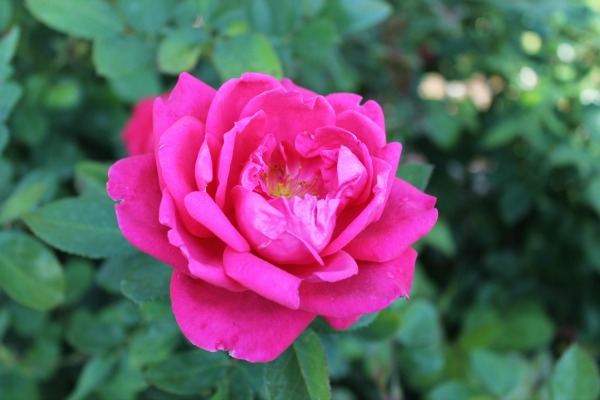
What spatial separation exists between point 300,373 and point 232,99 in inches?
13.7

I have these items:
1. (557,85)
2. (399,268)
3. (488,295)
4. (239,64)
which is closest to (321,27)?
(239,64)

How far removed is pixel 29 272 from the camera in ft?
3.42

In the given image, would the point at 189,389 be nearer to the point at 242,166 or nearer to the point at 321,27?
the point at 242,166

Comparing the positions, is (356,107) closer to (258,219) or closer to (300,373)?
(258,219)

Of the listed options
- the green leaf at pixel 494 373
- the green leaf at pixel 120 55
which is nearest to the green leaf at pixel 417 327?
the green leaf at pixel 494 373

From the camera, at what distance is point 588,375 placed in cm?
101

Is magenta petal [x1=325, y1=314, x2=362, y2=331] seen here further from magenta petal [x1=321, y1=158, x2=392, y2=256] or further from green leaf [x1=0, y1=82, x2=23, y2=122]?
green leaf [x1=0, y1=82, x2=23, y2=122]

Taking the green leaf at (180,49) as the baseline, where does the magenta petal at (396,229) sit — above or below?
above

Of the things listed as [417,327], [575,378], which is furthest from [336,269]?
[417,327]

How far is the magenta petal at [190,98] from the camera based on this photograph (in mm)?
777

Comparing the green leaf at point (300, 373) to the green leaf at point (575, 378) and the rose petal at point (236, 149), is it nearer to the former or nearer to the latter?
the rose petal at point (236, 149)

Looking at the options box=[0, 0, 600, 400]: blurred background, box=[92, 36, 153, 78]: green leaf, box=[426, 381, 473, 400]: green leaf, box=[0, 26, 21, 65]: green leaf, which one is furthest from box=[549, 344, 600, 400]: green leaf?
box=[0, 26, 21, 65]: green leaf

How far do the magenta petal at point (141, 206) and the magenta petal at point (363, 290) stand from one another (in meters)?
0.14

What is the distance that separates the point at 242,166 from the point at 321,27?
1.95ft
